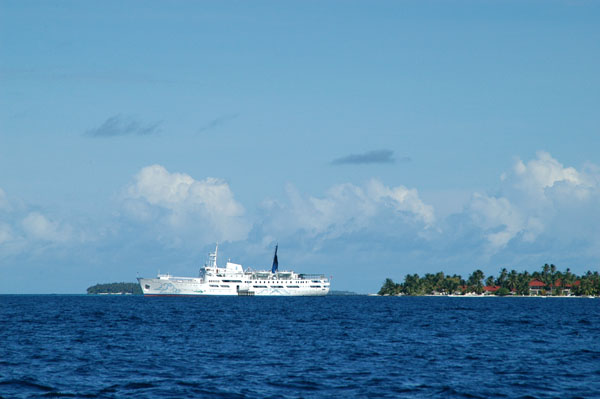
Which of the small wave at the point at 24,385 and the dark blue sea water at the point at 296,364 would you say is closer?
the small wave at the point at 24,385

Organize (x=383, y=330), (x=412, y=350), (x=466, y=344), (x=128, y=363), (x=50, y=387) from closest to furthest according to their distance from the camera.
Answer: (x=50, y=387)
(x=128, y=363)
(x=412, y=350)
(x=466, y=344)
(x=383, y=330)

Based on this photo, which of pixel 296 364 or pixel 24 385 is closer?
pixel 24 385

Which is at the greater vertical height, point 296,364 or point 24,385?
point 296,364

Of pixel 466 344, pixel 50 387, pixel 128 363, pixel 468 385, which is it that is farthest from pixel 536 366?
pixel 50 387

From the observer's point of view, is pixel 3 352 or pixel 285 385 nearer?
pixel 285 385

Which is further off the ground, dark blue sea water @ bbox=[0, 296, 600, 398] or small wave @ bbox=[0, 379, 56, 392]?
dark blue sea water @ bbox=[0, 296, 600, 398]

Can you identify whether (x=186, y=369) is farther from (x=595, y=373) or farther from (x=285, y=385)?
(x=595, y=373)

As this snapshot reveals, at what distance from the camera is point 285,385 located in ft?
109

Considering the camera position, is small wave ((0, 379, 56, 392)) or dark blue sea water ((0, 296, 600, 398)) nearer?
small wave ((0, 379, 56, 392))

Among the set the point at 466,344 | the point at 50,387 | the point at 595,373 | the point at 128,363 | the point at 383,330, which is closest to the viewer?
the point at 50,387

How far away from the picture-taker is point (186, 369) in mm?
38156

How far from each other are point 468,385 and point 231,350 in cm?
1931

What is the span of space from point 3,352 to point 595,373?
3536 cm

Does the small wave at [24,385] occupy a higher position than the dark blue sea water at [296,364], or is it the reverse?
the dark blue sea water at [296,364]
